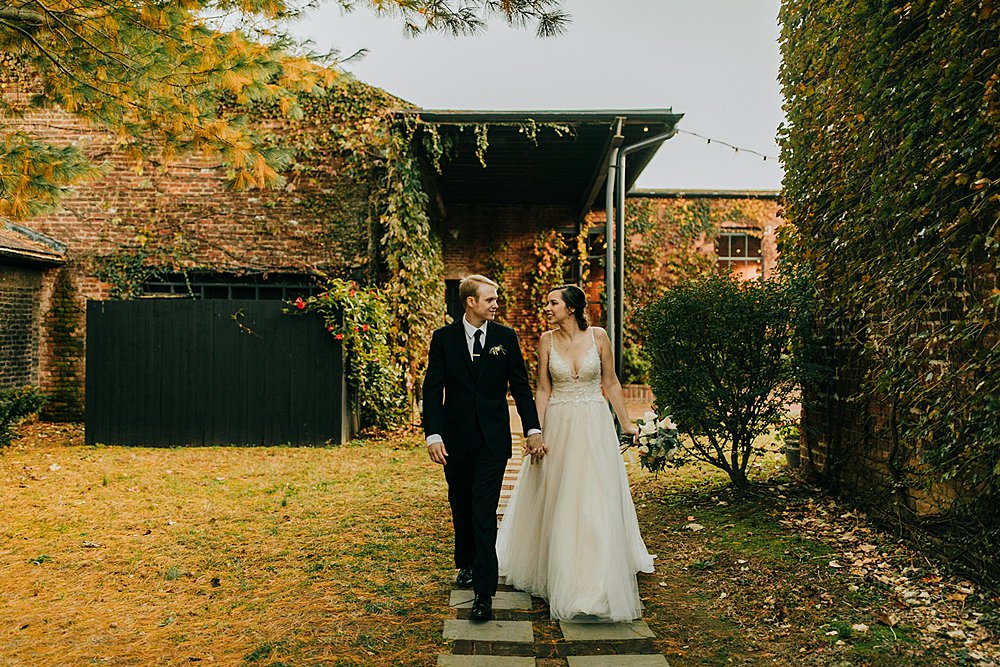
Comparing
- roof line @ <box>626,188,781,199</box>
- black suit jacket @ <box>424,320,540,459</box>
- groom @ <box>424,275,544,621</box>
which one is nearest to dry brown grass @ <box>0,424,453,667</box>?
groom @ <box>424,275,544,621</box>

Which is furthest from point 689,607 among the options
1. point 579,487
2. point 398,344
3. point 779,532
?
point 398,344

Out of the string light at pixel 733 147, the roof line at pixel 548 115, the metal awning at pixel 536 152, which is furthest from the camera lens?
the string light at pixel 733 147

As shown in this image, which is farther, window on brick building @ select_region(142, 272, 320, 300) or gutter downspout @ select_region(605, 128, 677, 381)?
window on brick building @ select_region(142, 272, 320, 300)

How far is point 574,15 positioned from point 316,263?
7.62 metres

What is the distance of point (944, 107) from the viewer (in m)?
4.14

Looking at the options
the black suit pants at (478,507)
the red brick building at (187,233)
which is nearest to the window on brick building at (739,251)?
the red brick building at (187,233)

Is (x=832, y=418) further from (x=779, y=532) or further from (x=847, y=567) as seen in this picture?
(x=847, y=567)

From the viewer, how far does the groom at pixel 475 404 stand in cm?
396

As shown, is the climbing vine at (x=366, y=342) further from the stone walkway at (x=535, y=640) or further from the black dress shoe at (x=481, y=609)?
the black dress shoe at (x=481, y=609)

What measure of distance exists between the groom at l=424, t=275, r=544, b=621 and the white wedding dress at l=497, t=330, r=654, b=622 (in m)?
0.26

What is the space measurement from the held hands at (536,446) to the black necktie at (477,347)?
1.78 ft

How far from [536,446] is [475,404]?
463mm

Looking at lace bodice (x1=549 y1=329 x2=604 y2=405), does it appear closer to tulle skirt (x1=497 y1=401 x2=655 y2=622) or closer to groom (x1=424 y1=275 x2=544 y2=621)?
tulle skirt (x1=497 y1=401 x2=655 y2=622)

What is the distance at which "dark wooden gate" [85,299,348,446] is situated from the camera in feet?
32.1
